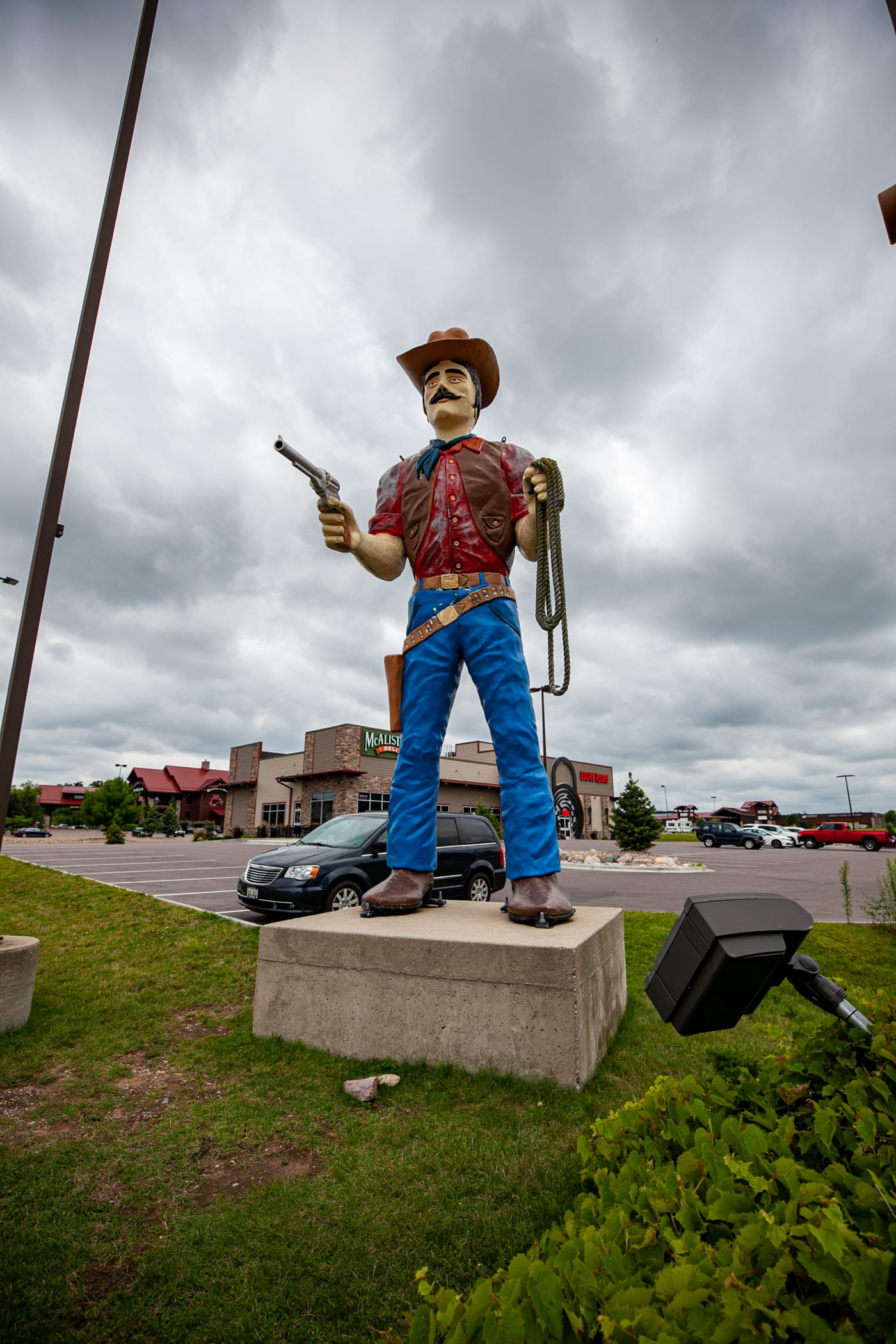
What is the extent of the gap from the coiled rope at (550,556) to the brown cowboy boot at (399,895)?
1398 millimetres

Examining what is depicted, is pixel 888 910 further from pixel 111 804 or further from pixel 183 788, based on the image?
pixel 183 788

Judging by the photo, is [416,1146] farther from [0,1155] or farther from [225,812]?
[225,812]

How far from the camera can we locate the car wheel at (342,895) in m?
7.33

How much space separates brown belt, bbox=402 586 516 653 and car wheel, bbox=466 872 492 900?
5.53m

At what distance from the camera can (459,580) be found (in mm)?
4125

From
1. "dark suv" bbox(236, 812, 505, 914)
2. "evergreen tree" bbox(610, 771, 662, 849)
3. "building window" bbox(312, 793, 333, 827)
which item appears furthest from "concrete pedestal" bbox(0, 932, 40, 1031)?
"building window" bbox(312, 793, 333, 827)

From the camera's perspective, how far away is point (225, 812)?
1716 inches

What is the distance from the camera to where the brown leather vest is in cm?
420

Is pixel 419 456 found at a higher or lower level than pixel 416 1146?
higher

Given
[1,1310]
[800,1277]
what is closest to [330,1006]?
[1,1310]

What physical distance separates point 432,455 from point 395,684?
4.92ft

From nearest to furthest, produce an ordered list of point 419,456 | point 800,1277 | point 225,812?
1. point 800,1277
2. point 419,456
3. point 225,812

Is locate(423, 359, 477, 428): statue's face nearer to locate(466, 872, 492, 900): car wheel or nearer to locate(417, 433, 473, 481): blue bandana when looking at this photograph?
locate(417, 433, 473, 481): blue bandana

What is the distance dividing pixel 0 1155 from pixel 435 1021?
1757 mm
